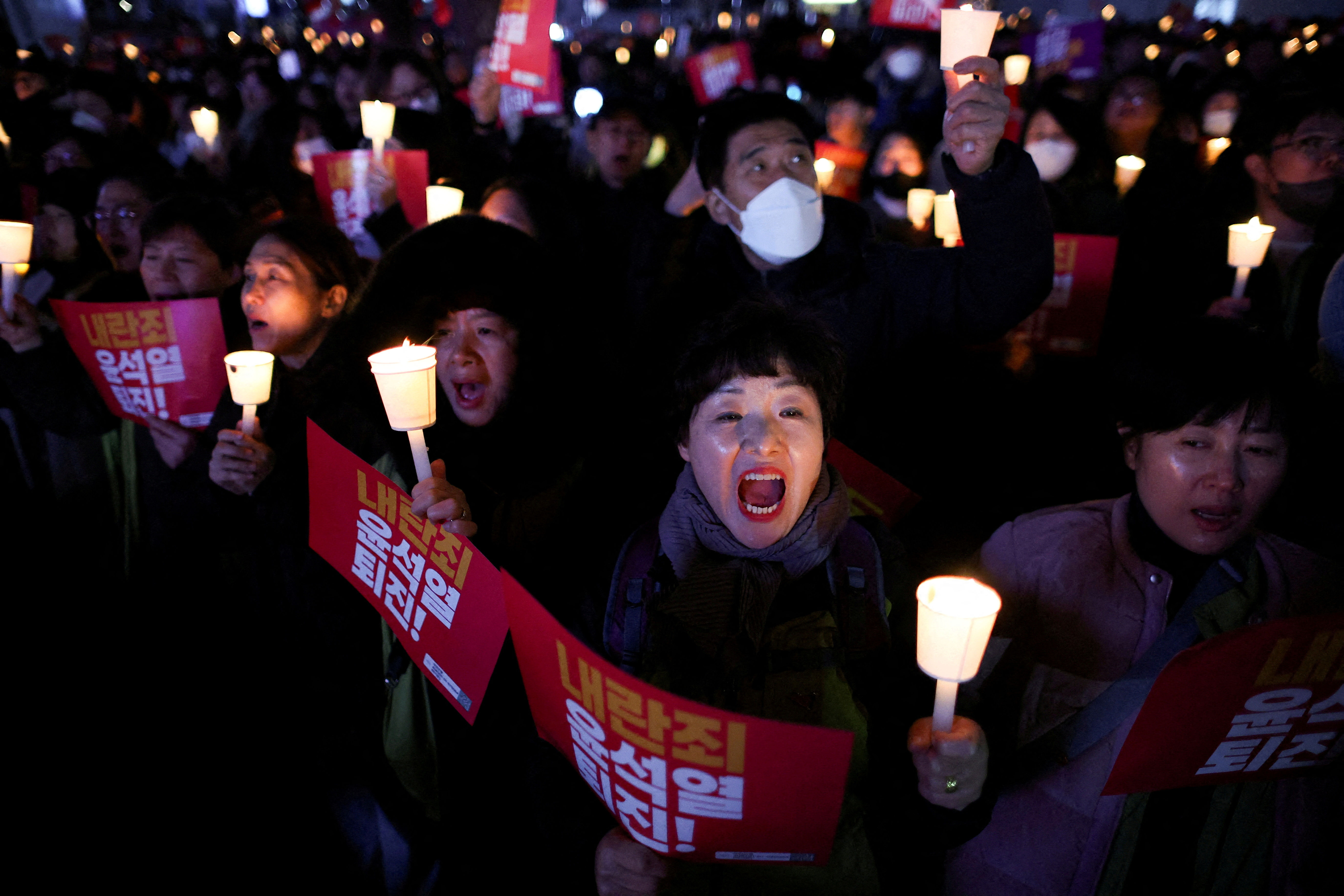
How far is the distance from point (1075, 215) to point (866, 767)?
4.05 metres

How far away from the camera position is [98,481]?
444cm

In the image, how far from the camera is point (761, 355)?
1931mm

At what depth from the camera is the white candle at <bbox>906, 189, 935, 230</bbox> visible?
16.9 ft

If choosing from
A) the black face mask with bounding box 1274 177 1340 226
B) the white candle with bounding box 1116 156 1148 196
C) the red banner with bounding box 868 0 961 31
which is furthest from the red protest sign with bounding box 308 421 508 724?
the red banner with bounding box 868 0 961 31

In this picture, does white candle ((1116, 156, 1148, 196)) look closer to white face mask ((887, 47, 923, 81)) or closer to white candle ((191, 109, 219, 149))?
white face mask ((887, 47, 923, 81))

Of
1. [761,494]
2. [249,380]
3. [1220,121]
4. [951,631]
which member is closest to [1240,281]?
[761,494]

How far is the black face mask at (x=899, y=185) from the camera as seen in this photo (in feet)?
19.6

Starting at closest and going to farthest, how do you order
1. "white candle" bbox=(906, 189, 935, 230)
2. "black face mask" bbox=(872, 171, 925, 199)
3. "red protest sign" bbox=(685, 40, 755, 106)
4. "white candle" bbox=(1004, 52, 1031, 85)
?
"white candle" bbox=(906, 189, 935, 230) < "black face mask" bbox=(872, 171, 925, 199) < "white candle" bbox=(1004, 52, 1031, 85) < "red protest sign" bbox=(685, 40, 755, 106)

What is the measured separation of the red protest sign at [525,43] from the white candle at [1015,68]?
486 centimetres

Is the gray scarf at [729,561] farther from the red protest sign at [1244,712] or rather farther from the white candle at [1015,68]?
the white candle at [1015,68]

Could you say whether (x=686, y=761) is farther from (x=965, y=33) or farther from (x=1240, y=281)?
Answer: (x=1240, y=281)

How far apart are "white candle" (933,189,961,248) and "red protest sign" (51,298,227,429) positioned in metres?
3.54

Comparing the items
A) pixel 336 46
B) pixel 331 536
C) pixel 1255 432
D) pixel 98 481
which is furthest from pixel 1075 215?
pixel 336 46

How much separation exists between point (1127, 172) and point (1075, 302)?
1.96 meters
